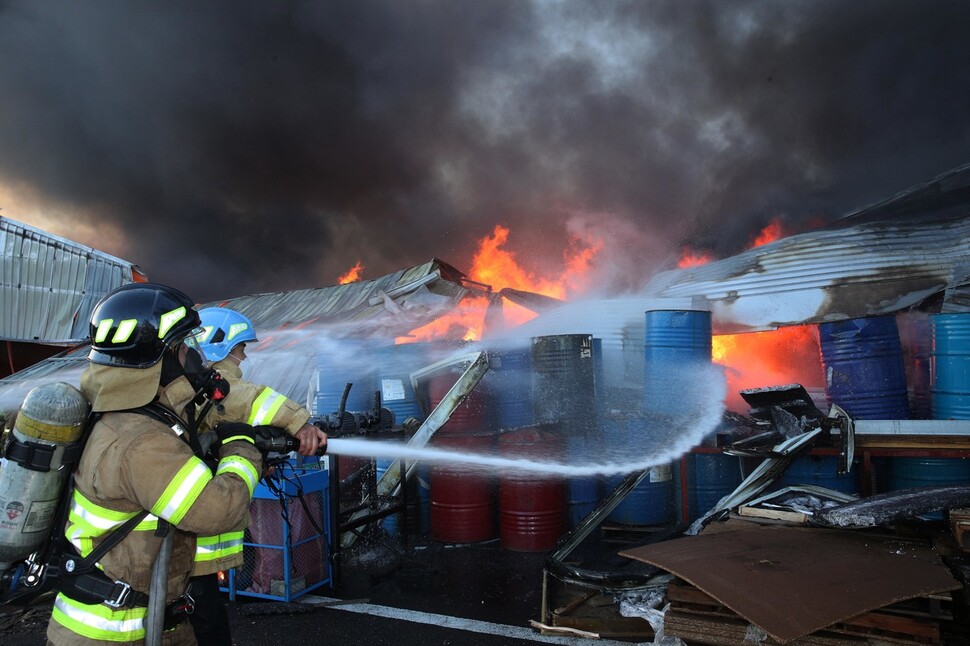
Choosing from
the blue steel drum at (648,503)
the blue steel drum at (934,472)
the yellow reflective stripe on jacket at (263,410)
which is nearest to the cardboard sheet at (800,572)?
the blue steel drum at (934,472)

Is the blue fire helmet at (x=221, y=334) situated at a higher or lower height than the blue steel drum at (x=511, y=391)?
higher

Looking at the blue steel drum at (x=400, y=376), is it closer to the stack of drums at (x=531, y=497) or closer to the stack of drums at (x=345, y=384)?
the stack of drums at (x=345, y=384)

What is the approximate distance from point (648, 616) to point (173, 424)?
2812mm

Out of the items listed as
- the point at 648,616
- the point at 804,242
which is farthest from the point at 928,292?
the point at 648,616

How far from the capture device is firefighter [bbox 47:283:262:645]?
6.08 ft

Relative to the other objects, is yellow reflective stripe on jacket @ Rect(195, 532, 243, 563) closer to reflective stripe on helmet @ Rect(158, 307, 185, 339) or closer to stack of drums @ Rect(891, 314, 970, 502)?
reflective stripe on helmet @ Rect(158, 307, 185, 339)

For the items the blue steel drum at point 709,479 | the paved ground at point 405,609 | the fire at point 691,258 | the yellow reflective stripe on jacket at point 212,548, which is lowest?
the paved ground at point 405,609

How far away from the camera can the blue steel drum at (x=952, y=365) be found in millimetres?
4969

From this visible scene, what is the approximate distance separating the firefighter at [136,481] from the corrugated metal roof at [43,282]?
15.9m

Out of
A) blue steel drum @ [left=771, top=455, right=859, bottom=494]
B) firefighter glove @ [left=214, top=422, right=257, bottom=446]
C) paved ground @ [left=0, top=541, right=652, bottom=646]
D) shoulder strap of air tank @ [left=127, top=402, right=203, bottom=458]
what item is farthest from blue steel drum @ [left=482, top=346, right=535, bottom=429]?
shoulder strap of air tank @ [left=127, top=402, right=203, bottom=458]

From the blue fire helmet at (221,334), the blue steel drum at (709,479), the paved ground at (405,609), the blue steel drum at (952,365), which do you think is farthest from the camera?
the blue steel drum at (709,479)

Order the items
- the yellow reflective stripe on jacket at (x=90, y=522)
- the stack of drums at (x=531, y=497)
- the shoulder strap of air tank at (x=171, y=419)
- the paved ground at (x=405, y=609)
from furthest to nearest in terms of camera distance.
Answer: the stack of drums at (x=531, y=497)
the paved ground at (x=405, y=609)
the shoulder strap of air tank at (x=171, y=419)
the yellow reflective stripe on jacket at (x=90, y=522)

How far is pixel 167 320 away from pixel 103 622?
1.02 m

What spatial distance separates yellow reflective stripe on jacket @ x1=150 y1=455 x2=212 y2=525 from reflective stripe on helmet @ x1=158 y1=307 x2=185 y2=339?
19.7 inches
